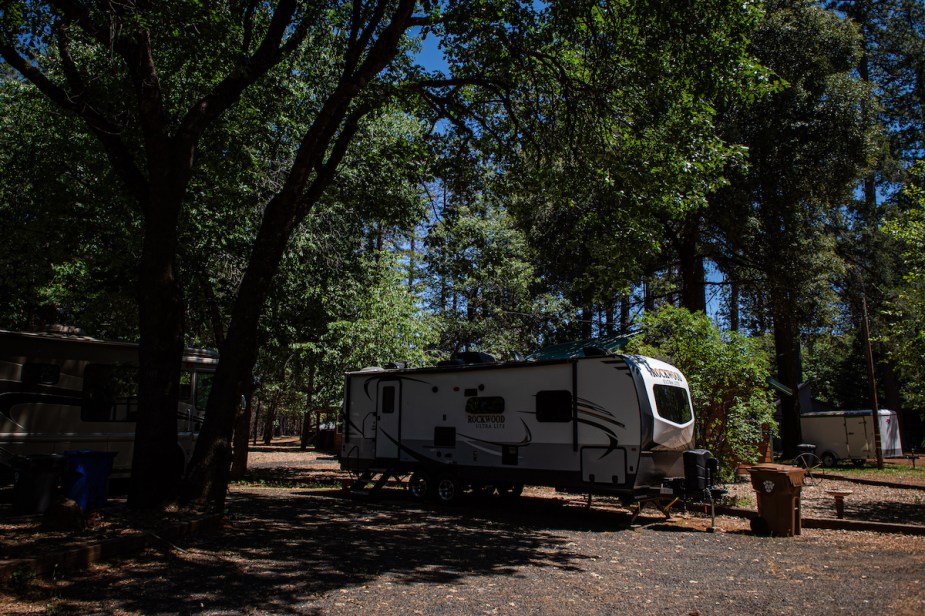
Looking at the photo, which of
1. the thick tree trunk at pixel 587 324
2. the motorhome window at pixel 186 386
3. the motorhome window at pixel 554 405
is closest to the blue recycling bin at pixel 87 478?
the motorhome window at pixel 186 386

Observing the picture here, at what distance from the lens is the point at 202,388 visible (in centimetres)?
1492

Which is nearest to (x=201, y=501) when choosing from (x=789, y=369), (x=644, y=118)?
(x=644, y=118)

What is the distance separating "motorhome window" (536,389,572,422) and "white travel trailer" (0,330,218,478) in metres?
6.65

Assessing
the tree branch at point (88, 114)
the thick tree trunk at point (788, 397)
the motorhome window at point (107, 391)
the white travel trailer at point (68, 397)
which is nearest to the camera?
the tree branch at point (88, 114)

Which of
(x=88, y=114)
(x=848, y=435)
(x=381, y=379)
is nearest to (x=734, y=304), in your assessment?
(x=848, y=435)

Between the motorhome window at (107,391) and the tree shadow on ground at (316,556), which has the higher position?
the motorhome window at (107,391)

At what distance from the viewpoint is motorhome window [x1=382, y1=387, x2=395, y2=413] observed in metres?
14.8

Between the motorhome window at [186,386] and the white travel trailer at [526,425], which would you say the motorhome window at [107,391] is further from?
the white travel trailer at [526,425]

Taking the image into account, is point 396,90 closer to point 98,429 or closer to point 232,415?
point 232,415

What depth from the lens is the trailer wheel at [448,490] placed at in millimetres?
13484

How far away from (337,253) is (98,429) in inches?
269

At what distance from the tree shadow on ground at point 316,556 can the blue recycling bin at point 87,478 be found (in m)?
1.83

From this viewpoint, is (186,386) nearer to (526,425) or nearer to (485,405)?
(485,405)

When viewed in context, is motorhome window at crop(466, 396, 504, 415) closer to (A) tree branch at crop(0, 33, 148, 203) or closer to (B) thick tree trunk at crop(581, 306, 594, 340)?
(A) tree branch at crop(0, 33, 148, 203)
